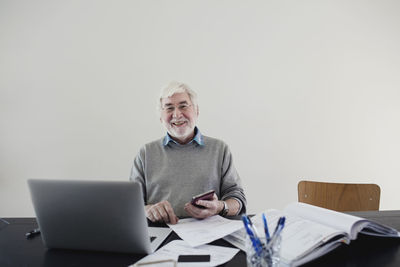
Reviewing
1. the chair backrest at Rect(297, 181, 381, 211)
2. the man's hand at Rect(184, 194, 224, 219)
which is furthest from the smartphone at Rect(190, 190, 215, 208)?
the chair backrest at Rect(297, 181, 381, 211)

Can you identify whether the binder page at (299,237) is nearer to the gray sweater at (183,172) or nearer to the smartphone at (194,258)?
the smartphone at (194,258)

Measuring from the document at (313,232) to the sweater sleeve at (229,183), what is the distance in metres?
0.38

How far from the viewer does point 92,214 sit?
2.39 feet

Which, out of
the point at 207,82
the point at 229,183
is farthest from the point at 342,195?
the point at 207,82

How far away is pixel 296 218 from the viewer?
901mm

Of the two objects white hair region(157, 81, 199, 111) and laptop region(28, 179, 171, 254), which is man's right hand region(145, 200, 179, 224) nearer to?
laptop region(28, 179, 171, 254)

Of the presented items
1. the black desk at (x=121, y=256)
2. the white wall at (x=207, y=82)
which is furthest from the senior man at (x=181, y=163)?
the white wall at (x=207, y=82)

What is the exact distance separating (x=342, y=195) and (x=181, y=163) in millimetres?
892

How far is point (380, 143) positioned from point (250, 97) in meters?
1.24

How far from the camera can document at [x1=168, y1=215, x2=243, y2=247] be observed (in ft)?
2.78

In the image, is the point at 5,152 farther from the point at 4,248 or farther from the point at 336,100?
the point at 336,100

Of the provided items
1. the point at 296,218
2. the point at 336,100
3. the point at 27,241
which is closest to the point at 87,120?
the point at 27,241

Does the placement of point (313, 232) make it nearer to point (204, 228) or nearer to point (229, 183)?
point (204, 228)

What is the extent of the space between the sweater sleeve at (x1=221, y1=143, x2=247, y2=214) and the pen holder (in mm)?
697
